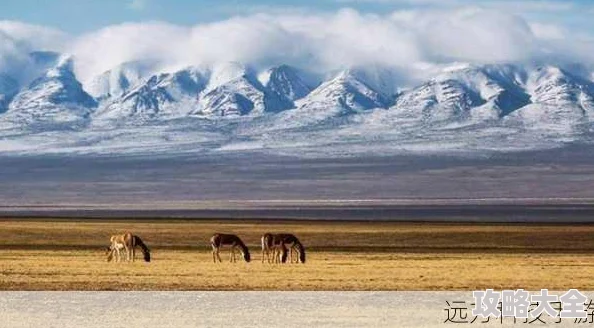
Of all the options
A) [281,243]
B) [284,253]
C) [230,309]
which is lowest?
[230,309]

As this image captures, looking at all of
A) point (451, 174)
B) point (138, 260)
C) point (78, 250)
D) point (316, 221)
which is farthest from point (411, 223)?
point (451, 174)

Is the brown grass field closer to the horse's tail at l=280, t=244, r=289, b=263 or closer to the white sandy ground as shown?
the horse's tail at l=280, t=244, r=289, b=263

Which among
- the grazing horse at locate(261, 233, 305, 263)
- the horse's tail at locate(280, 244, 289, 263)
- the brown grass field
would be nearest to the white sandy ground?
the brown grass field

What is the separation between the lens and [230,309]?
25297 mm

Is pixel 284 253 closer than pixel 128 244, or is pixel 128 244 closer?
pixel 284 253

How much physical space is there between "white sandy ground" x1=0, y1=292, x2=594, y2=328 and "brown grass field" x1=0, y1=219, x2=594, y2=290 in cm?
235

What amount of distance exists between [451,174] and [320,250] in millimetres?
119017

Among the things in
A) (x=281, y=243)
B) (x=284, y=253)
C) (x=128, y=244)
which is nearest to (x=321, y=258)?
(x=281, y=243)

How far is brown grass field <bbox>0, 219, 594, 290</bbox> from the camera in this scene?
3200 centimetres

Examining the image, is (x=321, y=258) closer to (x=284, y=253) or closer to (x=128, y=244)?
(x=284, y=253)

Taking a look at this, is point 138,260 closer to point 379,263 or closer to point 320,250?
point 379,263

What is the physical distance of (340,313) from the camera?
81.1ft

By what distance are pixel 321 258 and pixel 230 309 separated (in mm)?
19149

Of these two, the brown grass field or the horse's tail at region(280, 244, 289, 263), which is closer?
the brown grass field
